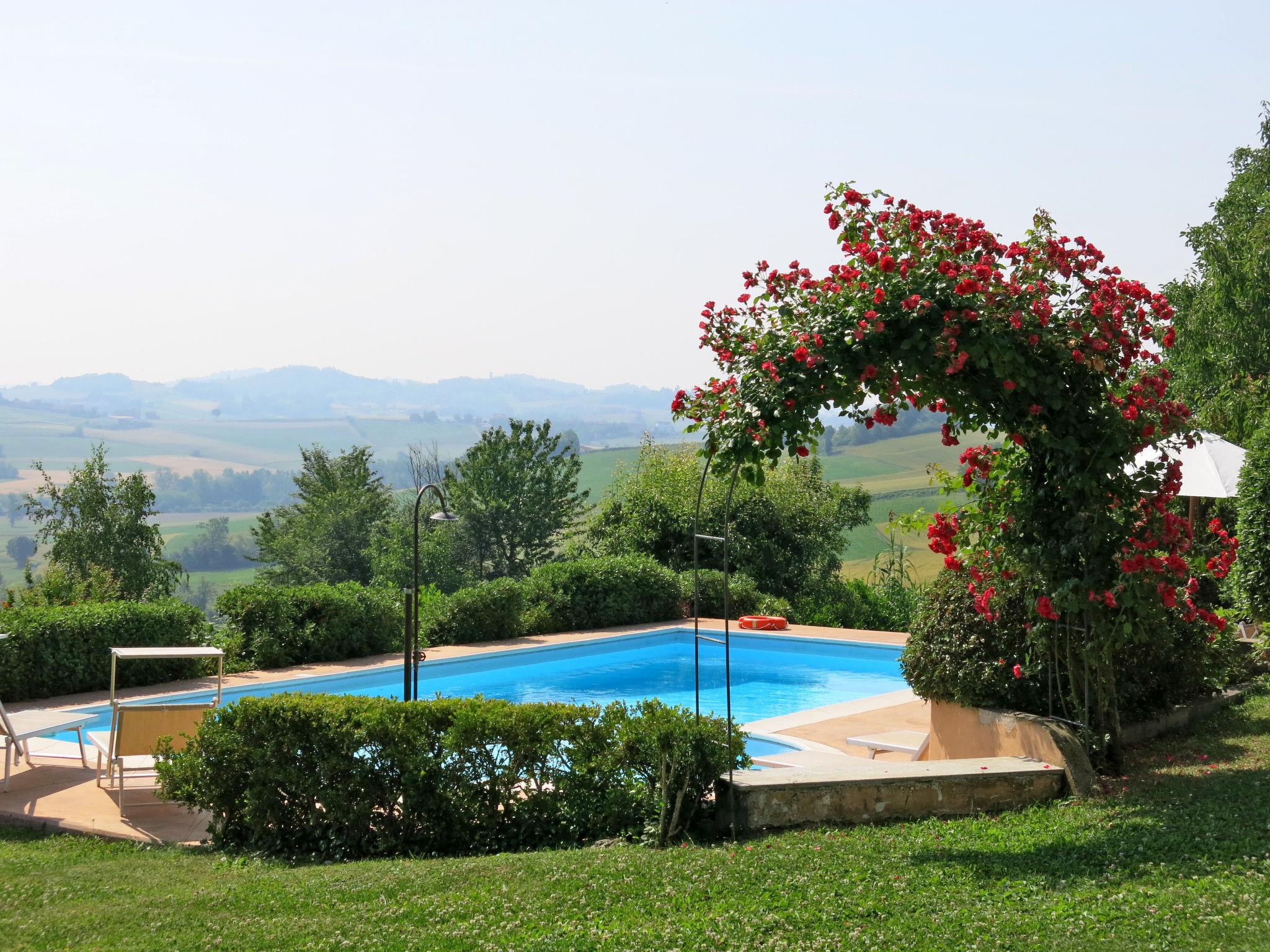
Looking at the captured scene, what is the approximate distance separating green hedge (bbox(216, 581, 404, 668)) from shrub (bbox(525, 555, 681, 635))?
2.49 meters

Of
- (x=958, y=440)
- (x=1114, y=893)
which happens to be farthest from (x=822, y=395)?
(x=1114, y=893)

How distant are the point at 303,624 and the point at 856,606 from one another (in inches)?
344

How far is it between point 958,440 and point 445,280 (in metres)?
52.6

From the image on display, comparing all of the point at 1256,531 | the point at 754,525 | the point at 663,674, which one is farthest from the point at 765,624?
the point at 1256,531

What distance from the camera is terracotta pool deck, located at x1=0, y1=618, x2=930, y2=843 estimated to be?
6031mm

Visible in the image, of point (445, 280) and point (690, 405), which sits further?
point (445, 280)

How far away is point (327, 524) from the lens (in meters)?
34.2

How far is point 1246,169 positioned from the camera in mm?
21203

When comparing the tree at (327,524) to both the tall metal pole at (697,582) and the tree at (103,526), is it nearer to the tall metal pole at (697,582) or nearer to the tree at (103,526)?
the tree at (103,526)

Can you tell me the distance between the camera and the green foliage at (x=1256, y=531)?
9.00 metres

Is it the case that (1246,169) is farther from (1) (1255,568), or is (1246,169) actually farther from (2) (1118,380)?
(2) (1118,380)

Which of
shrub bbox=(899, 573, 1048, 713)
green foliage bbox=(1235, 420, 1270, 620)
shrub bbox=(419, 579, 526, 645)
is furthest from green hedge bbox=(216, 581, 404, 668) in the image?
green foliage bbox=(1235, 420, 1270, 620)

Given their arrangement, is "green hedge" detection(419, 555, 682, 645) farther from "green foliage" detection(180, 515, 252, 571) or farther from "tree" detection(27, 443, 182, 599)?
"green foliage" detection(180, 515, 252, 571)

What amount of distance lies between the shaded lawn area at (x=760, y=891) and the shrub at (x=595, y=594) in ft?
31.4
